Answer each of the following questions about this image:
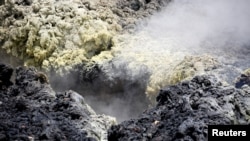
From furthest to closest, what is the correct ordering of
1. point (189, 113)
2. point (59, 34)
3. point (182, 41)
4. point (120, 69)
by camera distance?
1. point (59, 34)
2. point (182, 41)
3. point (120, 69)
4. point (189, 113)

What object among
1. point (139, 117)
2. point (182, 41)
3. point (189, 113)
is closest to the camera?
point (189, 113)

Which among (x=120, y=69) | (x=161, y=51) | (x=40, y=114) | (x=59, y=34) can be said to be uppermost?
(x=59, y=34)

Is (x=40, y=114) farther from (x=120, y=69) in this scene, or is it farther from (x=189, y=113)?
(x=120, y=69)

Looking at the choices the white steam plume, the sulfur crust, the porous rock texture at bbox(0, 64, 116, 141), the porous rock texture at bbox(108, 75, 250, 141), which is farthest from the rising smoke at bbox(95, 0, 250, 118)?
the porous rock texture at bbox(0, 64, 116, 141)

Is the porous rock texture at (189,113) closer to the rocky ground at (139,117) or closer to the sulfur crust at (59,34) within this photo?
the rocky ground at (139,117)

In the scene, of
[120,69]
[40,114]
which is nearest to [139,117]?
[40,114]

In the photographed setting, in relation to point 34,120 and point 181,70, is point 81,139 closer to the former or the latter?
point 34,120

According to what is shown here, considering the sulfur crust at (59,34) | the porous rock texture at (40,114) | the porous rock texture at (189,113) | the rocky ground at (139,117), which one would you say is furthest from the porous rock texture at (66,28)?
the porous rock texture at (189,113)
